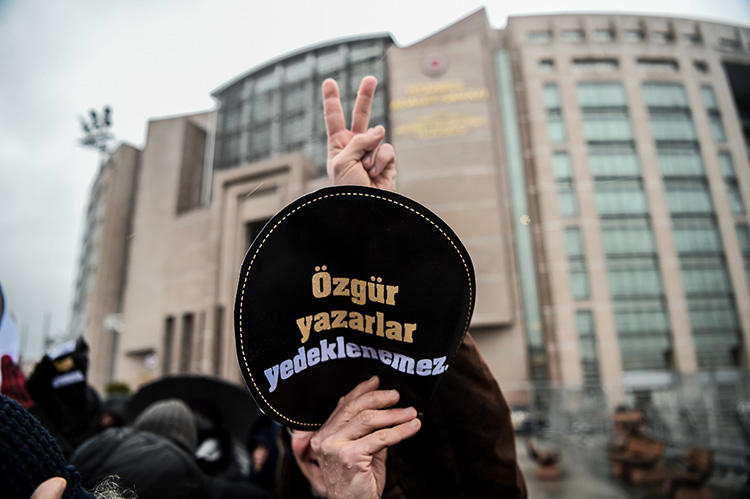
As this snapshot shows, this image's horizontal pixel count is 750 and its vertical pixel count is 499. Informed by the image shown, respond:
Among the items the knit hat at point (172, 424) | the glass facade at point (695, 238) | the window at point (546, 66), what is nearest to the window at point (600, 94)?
the glass facade at point (695, 238)

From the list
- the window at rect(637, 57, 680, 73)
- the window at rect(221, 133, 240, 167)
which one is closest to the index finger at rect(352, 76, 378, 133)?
the window at rect(637, 57, 680, 73)

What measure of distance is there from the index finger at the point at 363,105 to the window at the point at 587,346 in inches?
1045

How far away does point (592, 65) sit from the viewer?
2489 centimetres

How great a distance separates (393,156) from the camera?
83 centimetres

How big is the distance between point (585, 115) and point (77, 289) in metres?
48.4

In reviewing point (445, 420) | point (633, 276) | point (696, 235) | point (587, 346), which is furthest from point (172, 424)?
point (633, 276)

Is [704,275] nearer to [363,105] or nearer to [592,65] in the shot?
[592,65]

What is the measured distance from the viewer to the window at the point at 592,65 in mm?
24703

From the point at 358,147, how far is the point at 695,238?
2770cm

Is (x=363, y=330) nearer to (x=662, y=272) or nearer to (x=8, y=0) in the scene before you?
(x=8, y=0)

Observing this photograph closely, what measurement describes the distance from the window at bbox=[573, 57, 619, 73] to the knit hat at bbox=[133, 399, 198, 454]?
28.4 metres

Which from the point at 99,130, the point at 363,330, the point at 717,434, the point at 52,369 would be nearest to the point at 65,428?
the point at 52,369

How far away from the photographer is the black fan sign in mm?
568

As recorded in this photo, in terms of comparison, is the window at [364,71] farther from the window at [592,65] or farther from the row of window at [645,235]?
the window at [592,65]
